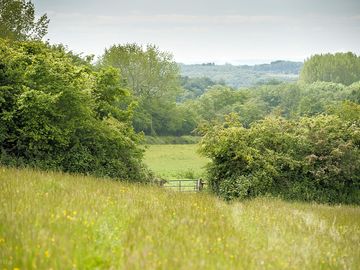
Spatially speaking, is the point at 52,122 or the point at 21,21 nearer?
the point at 52,122

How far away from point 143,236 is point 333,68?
15946 centimetres

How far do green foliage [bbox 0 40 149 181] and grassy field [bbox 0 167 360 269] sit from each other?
33.7ft

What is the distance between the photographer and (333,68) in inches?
6147

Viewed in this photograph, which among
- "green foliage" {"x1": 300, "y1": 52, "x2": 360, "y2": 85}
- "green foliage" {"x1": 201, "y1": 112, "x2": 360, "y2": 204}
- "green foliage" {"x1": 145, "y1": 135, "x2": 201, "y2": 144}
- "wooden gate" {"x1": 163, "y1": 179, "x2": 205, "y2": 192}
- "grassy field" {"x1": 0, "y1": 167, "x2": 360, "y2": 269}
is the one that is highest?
"green foliage" {"x1": 300, "y1": 52, "x2": 360, "y2": 85}

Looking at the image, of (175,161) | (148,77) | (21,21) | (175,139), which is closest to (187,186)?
(21,21)

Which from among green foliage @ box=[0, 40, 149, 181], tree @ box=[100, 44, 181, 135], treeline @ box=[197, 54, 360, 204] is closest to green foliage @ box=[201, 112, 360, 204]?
treeline @ box=[197, 54, 360, 204]

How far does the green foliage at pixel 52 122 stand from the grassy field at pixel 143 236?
10.3 m

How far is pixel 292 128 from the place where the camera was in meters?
27.4

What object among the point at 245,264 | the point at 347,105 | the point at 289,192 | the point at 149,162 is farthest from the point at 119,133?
the point at 149,162

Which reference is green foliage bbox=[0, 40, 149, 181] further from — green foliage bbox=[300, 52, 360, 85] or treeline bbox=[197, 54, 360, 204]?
green foliage bbox=[300, 52, 360, 85]

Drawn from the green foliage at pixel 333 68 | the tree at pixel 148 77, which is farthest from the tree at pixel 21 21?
the green foliage at pixel 333 68

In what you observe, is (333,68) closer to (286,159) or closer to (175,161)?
(175,161)

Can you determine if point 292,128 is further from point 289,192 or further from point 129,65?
point 129,65

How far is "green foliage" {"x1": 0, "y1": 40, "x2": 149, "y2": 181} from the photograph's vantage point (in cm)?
2033
